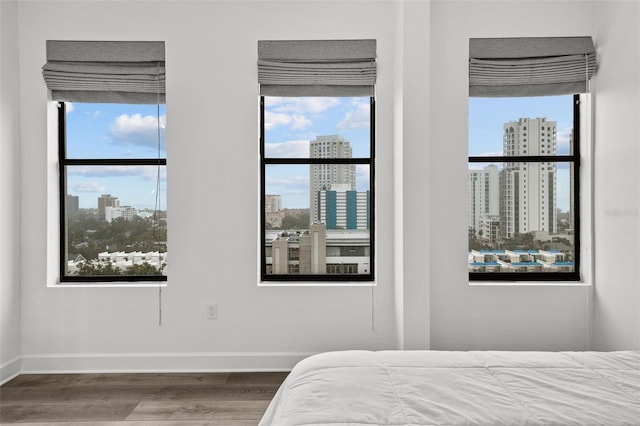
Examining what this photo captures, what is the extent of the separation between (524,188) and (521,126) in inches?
18.2

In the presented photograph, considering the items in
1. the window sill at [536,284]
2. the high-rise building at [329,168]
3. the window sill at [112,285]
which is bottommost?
the window sill at [112,285]

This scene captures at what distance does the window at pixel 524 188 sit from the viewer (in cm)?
311

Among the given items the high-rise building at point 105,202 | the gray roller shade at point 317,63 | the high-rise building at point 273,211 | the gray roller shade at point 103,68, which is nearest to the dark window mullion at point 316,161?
the high-rise building at point 273,211

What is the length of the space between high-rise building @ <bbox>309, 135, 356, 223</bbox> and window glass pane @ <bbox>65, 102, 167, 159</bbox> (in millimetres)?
1185

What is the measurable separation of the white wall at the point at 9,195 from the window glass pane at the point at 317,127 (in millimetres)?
1755

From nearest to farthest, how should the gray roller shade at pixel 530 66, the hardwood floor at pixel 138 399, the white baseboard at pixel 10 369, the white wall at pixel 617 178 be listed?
1. the hardwood floor at pixel 138 399
2. the white wall at pixel 617 178
3. the white baseboard at pixel 10 369
4. the gray roller shade at pixel 530 66

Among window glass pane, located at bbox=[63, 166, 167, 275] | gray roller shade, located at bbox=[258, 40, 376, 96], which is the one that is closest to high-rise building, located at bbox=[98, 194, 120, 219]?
window glass pane, located at bbox=[63, 166, 167, 275]

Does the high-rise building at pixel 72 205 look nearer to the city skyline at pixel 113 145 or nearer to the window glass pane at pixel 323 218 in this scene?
the city skyline at pixel 113 145

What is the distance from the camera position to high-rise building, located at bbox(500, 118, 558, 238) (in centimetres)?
312

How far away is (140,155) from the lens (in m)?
3.16

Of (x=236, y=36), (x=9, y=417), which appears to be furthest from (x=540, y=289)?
(x=9, y=417)

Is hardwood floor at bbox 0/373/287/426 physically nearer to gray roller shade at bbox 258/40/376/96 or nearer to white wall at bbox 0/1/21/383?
white wall at bbox 0/1/21/383

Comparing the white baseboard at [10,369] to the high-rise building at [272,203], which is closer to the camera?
the white baseboard at [10,369]

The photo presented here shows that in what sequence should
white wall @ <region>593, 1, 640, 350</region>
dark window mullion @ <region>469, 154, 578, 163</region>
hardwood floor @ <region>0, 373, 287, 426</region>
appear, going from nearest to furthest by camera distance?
hardwood floor @ <region>0, 373, 287, 426</region> → white wall @ <region>593, 1, 640, 350</region> → dark window mullion @ <region>469, 154, 578, 163</region>
